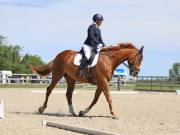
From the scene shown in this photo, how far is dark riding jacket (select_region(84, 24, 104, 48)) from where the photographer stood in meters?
14.0

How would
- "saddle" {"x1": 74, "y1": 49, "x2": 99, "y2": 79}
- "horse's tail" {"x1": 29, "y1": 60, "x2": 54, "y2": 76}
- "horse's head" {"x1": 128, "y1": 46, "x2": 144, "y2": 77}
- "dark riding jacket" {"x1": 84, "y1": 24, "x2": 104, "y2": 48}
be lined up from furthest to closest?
"horse's tail" {"x1": 29, "y1": 60, "x2": 54, "y2": 76} → "horse's head" {"x1": 128, "y1": 46, "x2": 144, "y2": 77} → "saddle" {"x1": 74, "y1": 49, "x2": 99, "y2": 79} → "dark riding jacket" {"x1": 84, "y1": 24, "x2": 104, "y2": 48}

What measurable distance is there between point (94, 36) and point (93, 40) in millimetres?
114

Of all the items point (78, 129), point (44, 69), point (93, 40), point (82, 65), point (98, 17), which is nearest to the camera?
point (78, 129)

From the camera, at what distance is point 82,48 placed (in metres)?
14.5

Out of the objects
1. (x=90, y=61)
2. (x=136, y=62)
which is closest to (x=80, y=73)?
(x=90, y=61)

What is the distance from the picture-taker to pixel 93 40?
14016 mm

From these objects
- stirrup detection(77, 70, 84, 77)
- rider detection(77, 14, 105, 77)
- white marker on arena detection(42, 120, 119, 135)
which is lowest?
white marker on arena detection(42, 120, 119, 135)

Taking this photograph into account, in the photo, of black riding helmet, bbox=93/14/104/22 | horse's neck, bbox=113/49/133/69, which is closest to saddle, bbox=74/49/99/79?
horse's neck, bbox=113/49/133/69

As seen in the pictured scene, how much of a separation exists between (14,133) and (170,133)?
3.05 meters

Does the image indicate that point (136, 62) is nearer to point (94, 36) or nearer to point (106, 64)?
point (106, 64)

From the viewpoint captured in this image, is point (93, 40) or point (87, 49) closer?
point (93, 40)

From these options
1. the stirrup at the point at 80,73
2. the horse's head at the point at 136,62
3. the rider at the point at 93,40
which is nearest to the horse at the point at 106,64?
the horse's head at the point at 136,62

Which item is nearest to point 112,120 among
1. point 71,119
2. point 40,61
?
point 71,119

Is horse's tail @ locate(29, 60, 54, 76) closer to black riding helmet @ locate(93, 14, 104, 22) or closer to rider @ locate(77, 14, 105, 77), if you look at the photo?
rider @ locate(77, 14, 105, 77)
